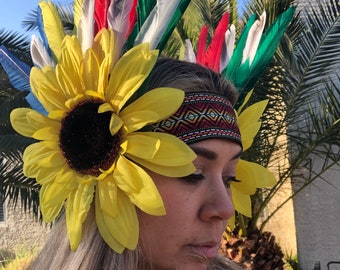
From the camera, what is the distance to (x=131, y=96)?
1.34 meters

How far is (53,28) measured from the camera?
1.49 m

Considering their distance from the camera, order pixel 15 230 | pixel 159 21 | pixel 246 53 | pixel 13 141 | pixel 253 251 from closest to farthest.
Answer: pixel 159 21 < pixel 246 53 < pixel 13 141 < pixel 253 251 < pixel 15 230

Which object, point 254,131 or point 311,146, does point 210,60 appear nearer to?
point 254,131

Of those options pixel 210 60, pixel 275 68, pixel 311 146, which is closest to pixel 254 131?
pixel 210 60

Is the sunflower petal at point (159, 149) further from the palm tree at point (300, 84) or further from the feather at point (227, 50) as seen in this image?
the palm tree at point (300, 84)

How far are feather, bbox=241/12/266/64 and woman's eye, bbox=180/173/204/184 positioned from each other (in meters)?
0.55

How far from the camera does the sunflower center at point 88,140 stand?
132 centimetres

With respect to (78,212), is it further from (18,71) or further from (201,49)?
(201,49)

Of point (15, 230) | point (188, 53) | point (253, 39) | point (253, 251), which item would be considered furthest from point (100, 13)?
point (15, 230)

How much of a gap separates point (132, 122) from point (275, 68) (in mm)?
4028

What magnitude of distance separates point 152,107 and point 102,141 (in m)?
0.15

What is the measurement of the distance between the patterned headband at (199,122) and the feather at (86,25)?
0.29 meters

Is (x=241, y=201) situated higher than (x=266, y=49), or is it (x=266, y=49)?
(x=266, y=49)

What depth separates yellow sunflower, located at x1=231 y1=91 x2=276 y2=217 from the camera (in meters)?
1.67
